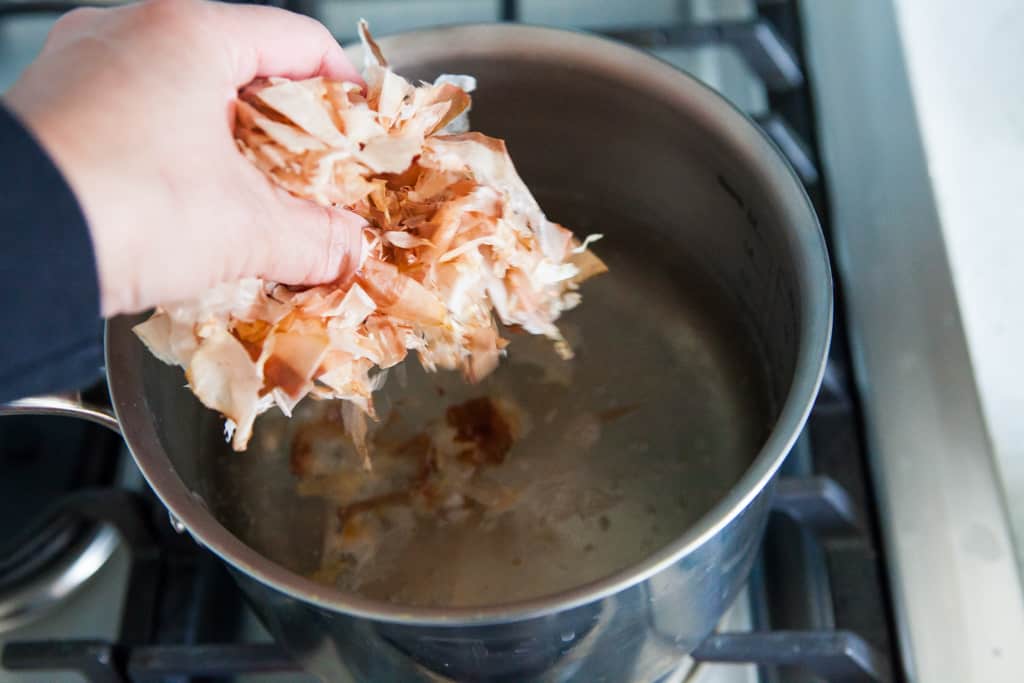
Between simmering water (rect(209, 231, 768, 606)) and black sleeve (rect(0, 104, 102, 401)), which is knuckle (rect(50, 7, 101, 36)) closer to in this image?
black sleeve (rect(0, 104, 102, 401))

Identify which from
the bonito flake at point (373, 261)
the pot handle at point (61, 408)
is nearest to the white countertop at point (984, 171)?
the bonito flake at point (373, 261)

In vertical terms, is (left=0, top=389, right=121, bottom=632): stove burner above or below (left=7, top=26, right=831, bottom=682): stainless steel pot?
below

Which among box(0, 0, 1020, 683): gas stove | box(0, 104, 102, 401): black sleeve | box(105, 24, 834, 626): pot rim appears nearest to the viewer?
box(0, 104, 102, 401): black sleeve

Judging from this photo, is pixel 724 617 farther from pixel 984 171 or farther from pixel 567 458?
pixel 984 171

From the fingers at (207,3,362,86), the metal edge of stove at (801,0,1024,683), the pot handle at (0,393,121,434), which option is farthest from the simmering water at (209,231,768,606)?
the fingers at (207,3,362,86)

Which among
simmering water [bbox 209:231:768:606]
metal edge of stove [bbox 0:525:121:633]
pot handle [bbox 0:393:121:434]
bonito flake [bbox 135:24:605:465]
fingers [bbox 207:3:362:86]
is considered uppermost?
fingers [bbox 207:3:362:86]

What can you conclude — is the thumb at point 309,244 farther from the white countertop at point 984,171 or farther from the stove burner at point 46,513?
the white countertop at point 984,171

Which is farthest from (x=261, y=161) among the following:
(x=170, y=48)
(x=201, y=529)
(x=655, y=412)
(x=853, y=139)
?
(x=853, y=139)

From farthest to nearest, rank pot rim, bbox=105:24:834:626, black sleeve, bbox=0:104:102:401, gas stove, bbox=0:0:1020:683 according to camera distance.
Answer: gas stove, bbox=0:0:1020:683
pot rim, bbox=105:24:834:626
black sleeve, bbox=0:104:102:401
